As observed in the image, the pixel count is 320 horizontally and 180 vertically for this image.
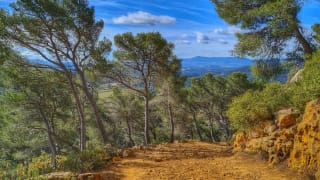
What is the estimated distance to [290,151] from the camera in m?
7.46

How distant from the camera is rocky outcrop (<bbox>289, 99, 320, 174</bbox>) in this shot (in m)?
6.29

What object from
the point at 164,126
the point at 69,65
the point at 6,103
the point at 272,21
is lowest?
the point at 164,126

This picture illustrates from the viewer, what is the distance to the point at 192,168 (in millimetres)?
8523

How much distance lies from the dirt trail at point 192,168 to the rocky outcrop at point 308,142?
33cm

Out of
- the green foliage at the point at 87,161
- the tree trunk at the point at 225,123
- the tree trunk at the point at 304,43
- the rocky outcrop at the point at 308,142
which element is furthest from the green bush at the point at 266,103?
the tree trunk at the point at 225,123

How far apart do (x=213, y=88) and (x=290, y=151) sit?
597 inches

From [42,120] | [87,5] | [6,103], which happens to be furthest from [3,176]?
[42,120]

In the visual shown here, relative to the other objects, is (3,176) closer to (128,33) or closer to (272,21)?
(272,21)

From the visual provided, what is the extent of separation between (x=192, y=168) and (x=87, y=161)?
2750 mm

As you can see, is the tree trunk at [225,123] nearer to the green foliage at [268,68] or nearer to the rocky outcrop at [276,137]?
the green foliage at [268,68]

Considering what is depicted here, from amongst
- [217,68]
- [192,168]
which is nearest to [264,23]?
[192,168]

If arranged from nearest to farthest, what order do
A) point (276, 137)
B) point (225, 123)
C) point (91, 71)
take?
point (276, 137) → point (91, 71) → point (225, 123)

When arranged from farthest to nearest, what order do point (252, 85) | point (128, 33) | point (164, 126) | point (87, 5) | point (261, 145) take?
point (164, 126) < point (252, 85) < point (128, 33) < point (87, 5) < point (261, 145)

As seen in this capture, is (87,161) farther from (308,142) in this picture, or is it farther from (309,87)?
(309,87)
